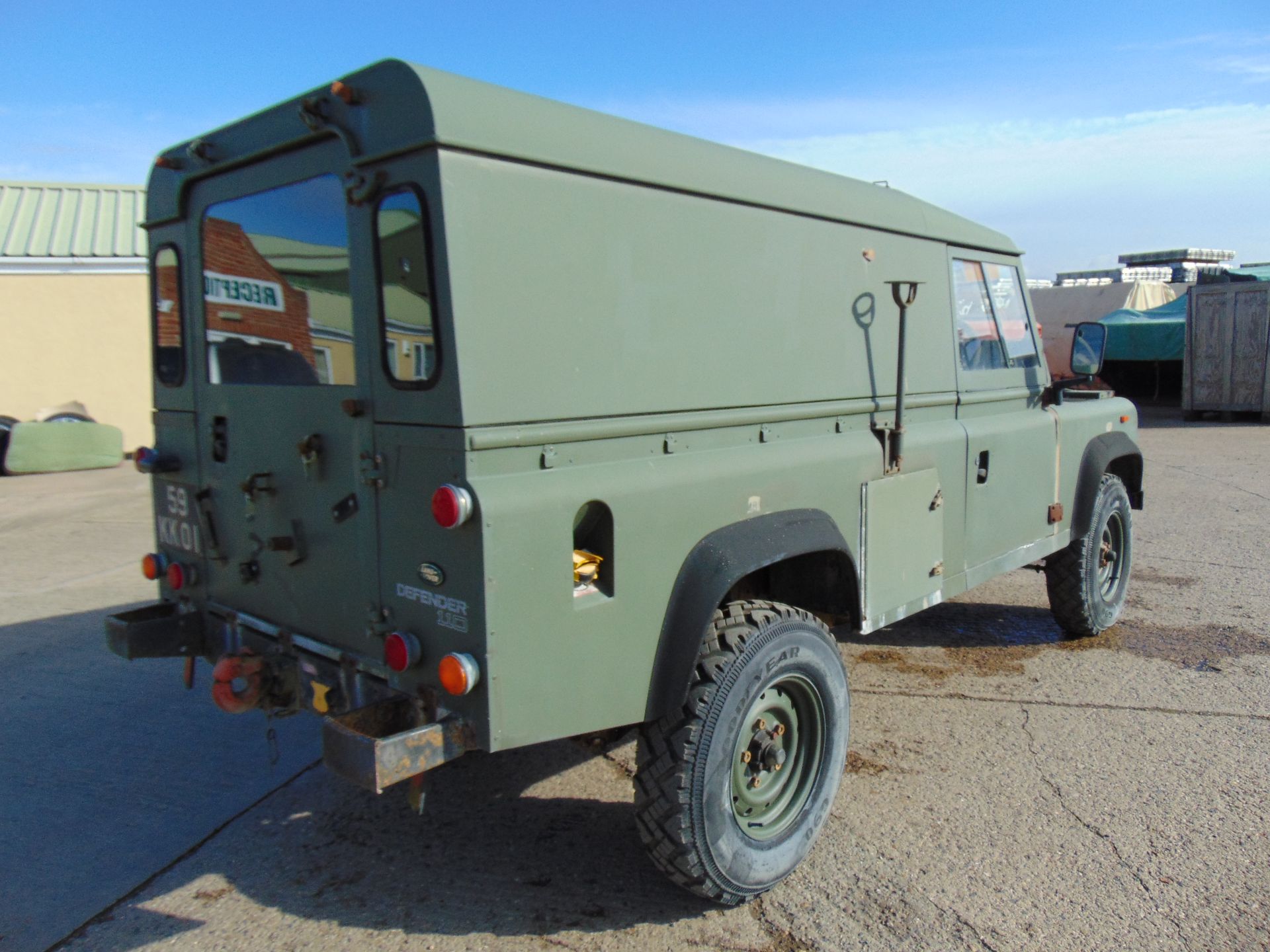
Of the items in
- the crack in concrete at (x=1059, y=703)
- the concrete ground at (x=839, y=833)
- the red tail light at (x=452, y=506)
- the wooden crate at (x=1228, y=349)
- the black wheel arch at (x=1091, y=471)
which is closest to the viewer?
the red tail light at (x=452, y=506)

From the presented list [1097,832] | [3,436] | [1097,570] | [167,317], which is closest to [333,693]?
[167,317]

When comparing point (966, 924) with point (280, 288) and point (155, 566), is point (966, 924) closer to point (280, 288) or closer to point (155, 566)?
point (280, 288)

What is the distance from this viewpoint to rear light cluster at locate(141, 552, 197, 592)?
141 inches

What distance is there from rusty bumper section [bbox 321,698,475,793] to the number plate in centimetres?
129

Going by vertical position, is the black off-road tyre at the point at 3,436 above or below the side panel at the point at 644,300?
below

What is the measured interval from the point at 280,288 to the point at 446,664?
1.35 meters

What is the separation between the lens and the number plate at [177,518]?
3.52 metres

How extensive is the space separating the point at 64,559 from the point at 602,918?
6.76m

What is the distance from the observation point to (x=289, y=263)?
9.81 ft

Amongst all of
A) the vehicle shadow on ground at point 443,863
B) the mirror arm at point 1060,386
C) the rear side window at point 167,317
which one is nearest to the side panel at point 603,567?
the vehicle shadow on ground at point 443,863

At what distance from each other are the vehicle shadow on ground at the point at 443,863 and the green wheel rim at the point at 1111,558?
10.9 feet

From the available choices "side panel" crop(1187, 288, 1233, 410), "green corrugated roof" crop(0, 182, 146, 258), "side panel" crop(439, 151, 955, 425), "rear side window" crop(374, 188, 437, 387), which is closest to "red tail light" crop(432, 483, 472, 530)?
"side panel" crop(439, 151, 955, 425)

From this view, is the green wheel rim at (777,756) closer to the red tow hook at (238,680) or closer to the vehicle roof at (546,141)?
the red tow hook at (238,680)

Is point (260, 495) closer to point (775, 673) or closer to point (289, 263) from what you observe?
point (289, 263)
